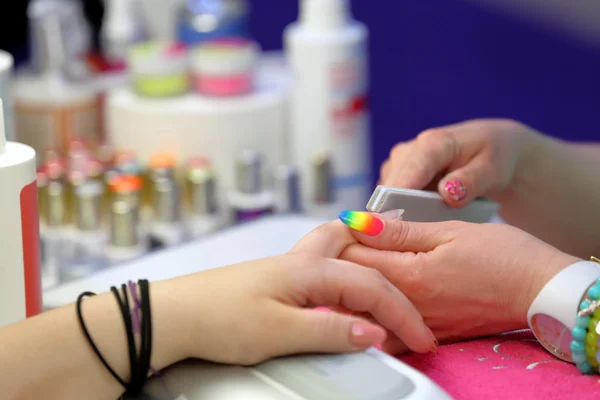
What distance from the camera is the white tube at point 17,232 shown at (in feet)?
1.77

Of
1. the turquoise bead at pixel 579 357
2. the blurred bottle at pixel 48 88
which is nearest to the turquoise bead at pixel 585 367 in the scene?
the turquoise bead at pixel 579 357

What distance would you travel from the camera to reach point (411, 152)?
0.68 m

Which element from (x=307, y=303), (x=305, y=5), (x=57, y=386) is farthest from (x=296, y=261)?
(x=305, y=5)

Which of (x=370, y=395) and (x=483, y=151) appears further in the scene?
(x=483, y=151)

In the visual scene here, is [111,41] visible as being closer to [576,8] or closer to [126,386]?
[576,8]

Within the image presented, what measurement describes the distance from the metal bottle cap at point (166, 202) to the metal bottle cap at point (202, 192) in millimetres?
33

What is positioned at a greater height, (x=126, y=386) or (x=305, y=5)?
(x=305, y=5)

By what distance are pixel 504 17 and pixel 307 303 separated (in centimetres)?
80

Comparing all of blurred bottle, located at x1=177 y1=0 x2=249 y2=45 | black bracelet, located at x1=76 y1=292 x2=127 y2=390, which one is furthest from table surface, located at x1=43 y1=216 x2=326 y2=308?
blurred bottle, located at x1=177 y1=0 x2=249 y2=45

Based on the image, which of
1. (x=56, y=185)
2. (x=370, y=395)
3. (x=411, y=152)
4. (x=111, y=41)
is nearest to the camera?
(x=370, y=395)

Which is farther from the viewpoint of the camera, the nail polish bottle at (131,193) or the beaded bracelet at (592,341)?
the nail polish bottle at (131,193)

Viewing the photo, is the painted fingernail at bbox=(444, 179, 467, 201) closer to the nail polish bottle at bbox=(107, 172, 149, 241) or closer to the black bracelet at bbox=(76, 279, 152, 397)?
the black bracelet at bbox=(76, 279, 152, 397)

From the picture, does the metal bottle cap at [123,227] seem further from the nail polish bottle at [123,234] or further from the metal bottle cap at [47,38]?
the metal bottle cap at [47,38]

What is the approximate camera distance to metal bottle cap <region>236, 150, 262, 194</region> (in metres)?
1.01
